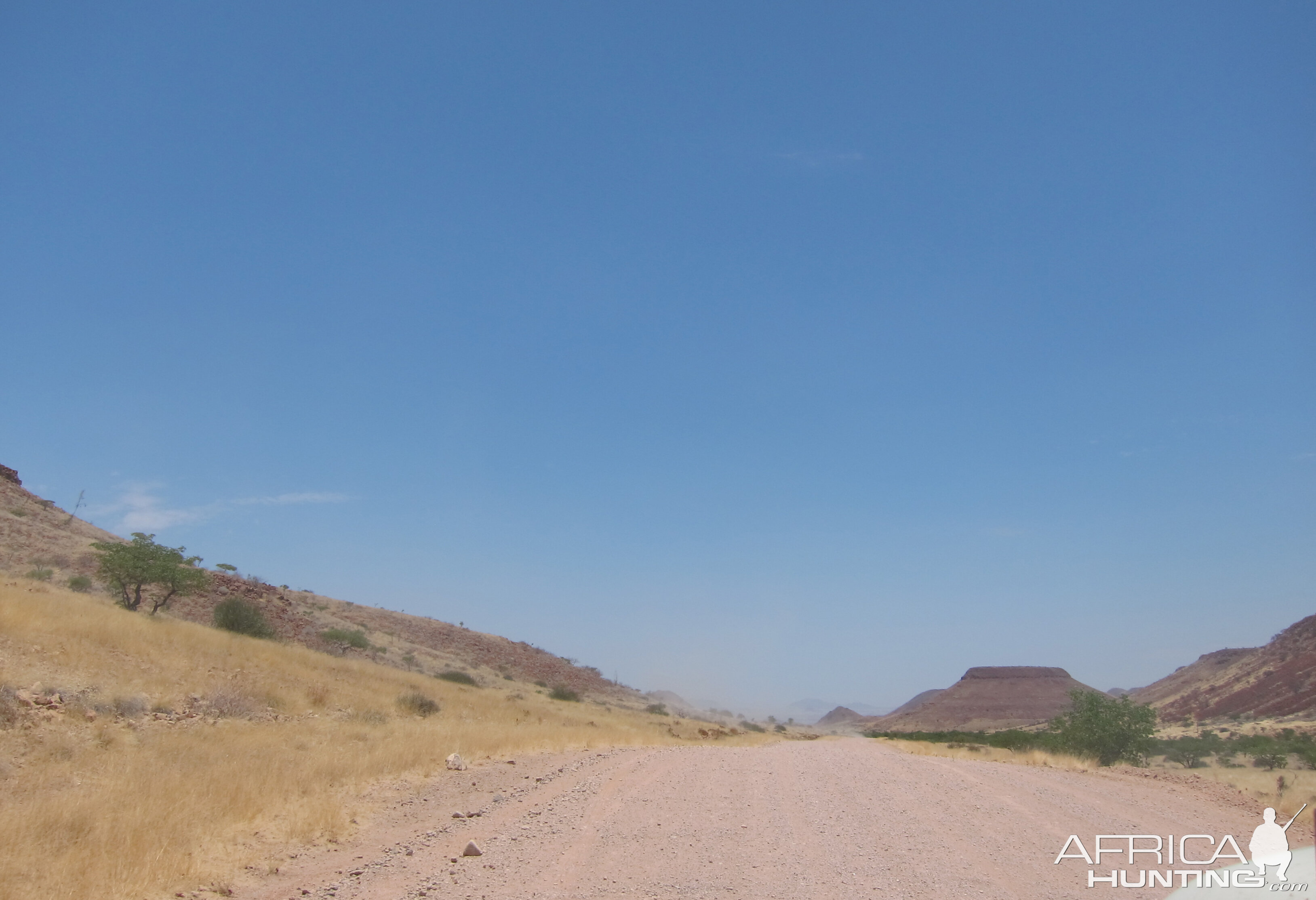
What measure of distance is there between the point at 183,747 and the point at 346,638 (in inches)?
1270

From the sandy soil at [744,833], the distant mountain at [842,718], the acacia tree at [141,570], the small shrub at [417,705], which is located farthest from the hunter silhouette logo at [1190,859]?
the distant mountain at [842,718]

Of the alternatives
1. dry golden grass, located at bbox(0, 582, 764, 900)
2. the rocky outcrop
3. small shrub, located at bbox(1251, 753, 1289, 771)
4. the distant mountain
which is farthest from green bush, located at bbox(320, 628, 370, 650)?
the distant mountain

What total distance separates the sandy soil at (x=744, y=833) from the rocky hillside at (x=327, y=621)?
3050cm

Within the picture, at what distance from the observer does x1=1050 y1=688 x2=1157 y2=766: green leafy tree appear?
30891mm

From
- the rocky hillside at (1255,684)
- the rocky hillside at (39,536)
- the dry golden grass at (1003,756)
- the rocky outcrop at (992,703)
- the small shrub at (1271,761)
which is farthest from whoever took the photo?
the rocky outcrop at (992,703)

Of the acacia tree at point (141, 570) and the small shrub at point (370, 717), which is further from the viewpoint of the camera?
the acacia tree at point (141, 570)

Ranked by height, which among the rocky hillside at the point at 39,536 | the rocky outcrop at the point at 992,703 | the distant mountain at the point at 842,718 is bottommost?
the distant mountain at the point at 842,718

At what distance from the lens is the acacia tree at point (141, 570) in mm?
33188

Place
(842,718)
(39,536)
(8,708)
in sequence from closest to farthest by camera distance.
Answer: (8,708) → (39,536) → (842,718)

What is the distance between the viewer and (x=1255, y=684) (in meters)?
81.1

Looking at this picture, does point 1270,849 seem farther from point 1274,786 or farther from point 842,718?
point 842,718

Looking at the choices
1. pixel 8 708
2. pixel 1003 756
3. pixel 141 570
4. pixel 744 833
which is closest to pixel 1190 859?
pixel 744 833

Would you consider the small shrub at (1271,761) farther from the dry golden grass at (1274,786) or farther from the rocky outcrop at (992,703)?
the rocky outcrop at (992,703)

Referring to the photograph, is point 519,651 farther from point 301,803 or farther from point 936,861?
point 936,861
